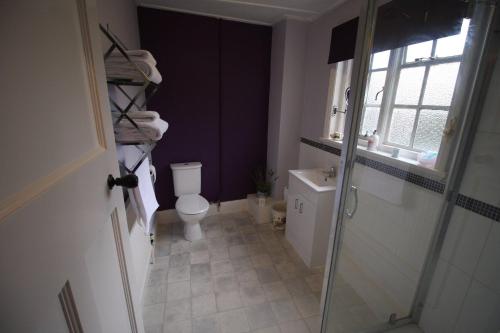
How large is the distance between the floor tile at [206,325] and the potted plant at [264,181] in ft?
5.14

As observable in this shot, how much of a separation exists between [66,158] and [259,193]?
2563 millimetres

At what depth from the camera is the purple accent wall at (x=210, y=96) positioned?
2.46 meters

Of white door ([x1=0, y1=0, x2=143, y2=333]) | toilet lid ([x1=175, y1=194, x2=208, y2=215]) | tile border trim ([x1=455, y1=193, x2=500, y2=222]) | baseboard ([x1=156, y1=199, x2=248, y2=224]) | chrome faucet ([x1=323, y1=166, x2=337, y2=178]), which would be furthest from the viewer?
baseboard ([x1=156, y1=199, x2=248, y2=224])

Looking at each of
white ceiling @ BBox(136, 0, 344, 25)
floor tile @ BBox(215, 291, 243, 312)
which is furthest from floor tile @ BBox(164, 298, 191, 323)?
white ceiling @ BBox(136, 0, 344, 25)

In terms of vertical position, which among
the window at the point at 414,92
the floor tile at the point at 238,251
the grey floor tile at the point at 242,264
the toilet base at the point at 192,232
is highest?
the window at the point at 414,92

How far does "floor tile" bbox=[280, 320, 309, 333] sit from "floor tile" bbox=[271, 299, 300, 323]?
0.10 ft

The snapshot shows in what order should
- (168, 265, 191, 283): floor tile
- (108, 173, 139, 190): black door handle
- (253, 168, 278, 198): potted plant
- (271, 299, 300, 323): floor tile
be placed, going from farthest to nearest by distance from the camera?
1. (253, 168, 278, 198): potted plant
2. (168, 265, 191, 283): floor tile
3. (271, 299, 300, 323): floor tile
4. (108, 173, 139, 190): black door handle

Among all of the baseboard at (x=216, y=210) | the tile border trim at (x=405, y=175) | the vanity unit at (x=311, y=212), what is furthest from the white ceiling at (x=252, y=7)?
the baseboard at (x=216, y=210)

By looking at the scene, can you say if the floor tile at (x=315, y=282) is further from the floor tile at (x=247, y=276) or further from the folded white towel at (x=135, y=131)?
the folded white towel at (x=135, y=131)

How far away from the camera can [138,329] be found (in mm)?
1018

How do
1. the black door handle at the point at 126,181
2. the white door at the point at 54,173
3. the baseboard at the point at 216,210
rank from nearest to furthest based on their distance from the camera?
the white door at the point at 54,173 → the black door handle at the point at 126,181 → the baseboard at the point at 216,210

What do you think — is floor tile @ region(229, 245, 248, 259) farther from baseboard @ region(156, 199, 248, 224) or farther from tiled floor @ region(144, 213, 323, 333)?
baseboard @ region(156, 199, 248, 224)

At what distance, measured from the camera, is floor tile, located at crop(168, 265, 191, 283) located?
78.7 inches

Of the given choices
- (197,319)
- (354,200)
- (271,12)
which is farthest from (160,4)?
(197,319)
